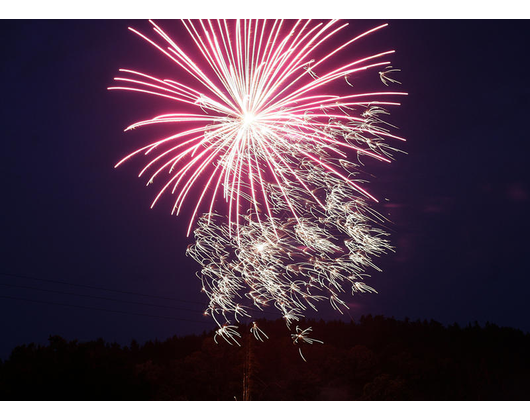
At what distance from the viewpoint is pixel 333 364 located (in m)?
59.1

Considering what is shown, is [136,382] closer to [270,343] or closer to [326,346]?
[270,343]

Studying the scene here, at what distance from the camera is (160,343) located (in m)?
64.8

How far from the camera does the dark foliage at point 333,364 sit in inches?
1337

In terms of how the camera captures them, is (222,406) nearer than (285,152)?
Yes

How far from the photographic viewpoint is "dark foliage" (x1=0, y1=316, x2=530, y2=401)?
1337 inches
